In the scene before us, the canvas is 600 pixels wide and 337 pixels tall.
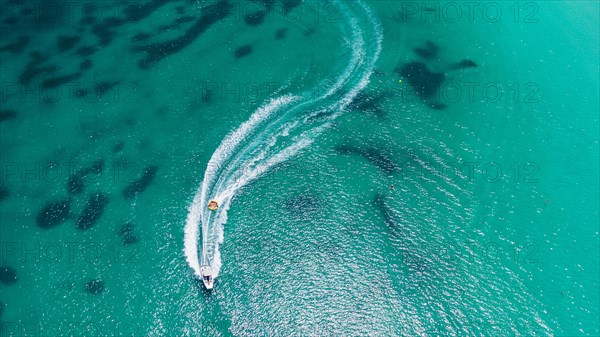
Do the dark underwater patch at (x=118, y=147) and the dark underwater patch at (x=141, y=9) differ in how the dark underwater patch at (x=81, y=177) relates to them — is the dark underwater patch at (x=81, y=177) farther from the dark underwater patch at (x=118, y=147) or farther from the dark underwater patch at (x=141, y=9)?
the dark underwater patch at (x=141, y=9)

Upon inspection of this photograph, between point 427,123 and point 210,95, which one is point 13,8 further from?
point 427,123

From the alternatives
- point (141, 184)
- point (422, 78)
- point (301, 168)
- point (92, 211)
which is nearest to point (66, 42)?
point (141, 184)

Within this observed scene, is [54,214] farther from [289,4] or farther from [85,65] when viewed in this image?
[289,4]

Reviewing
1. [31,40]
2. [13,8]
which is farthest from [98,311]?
[13,8]

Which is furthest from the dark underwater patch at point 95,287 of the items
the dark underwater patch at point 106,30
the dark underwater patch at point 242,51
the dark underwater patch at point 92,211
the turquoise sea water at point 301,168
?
the dark underwater patch at point 106,30

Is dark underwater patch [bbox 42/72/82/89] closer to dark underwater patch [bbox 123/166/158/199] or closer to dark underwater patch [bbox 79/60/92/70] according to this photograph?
dark underwater patch [bbox 79/60/92/70]

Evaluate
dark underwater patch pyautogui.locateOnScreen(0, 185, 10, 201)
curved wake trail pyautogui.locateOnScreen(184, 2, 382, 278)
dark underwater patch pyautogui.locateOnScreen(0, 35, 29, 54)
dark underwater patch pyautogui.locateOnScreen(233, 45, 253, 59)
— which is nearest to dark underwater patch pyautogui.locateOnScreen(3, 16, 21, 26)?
dark underwater patch pyautogui.locateOnScreen(0, 35, 29, 54)
